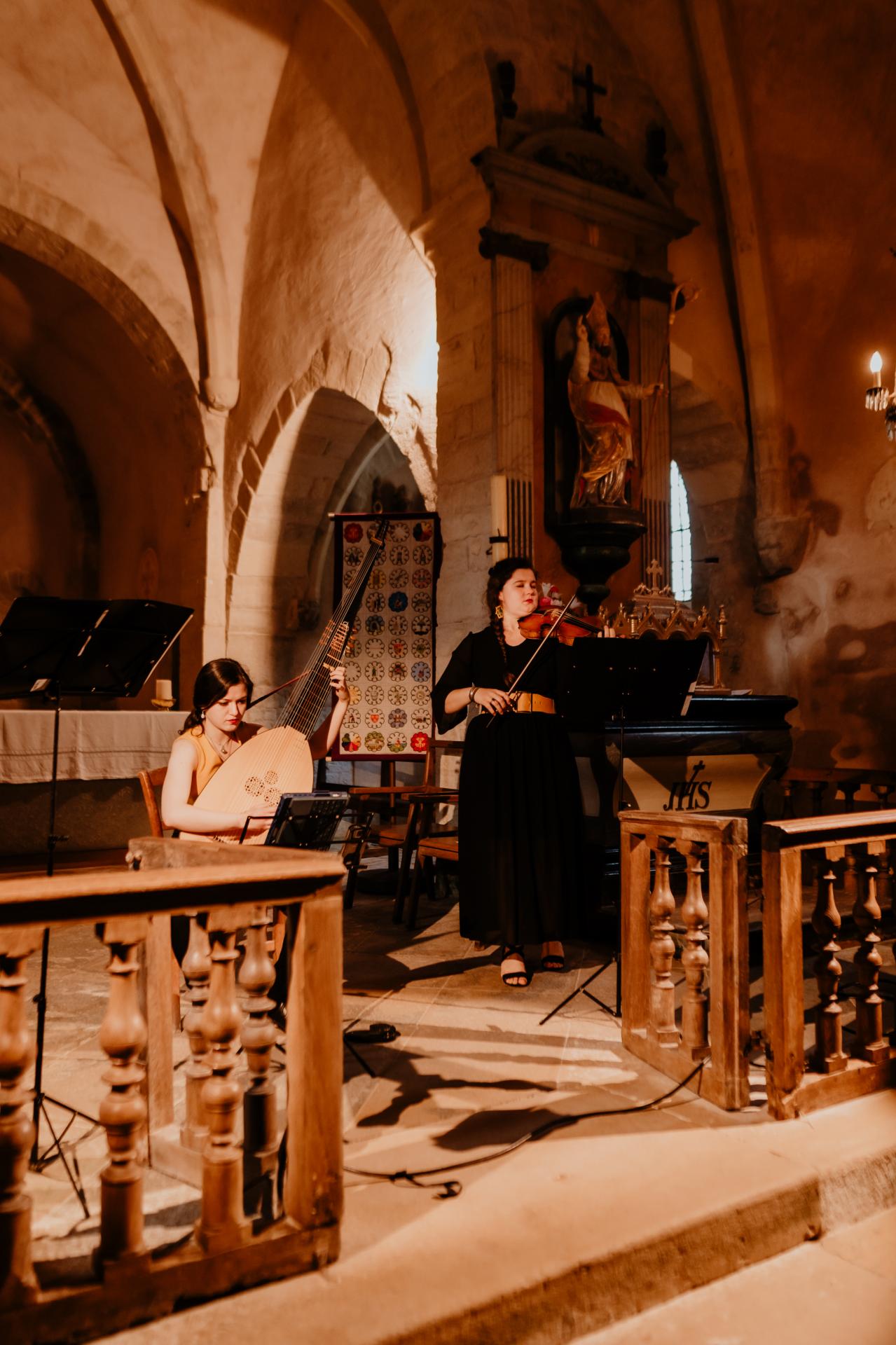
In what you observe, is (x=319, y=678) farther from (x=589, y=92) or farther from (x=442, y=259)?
(x=589, y=92)

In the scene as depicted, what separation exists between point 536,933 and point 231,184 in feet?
26.9

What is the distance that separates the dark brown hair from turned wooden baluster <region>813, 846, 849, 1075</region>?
6.41 feet

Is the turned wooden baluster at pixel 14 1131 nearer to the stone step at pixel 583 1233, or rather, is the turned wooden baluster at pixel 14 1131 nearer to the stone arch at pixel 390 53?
the stone step at pixel 583 1233

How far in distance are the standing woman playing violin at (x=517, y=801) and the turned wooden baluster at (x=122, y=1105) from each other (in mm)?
2126

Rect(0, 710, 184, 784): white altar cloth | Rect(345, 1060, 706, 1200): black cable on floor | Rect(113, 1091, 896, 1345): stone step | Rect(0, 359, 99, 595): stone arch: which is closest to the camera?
Rect(113, 1091, 896, 1345): stone step

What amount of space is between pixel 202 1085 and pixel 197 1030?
0.26 metres

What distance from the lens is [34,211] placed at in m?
8.48

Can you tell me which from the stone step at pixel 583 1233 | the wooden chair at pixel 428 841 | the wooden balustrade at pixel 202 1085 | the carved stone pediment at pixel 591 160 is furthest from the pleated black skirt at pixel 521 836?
the carved stone pediment at pixel 591 160

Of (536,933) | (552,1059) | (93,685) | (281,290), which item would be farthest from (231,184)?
(552,1059)

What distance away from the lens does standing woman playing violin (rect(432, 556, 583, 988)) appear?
380cm

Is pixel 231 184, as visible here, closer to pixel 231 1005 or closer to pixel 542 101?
pixel 542 101

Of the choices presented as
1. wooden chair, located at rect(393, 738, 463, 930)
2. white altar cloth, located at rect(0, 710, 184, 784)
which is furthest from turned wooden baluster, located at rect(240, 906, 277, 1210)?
white altar cloth, located at rect(0, 710, 184, 784)

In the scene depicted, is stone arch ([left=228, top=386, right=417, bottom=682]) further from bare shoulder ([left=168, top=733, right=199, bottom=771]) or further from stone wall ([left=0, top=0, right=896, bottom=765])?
Answer: bare shoulder ([left=168, top=733, right=199, bottom=771])

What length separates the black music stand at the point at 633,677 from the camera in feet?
11.3
